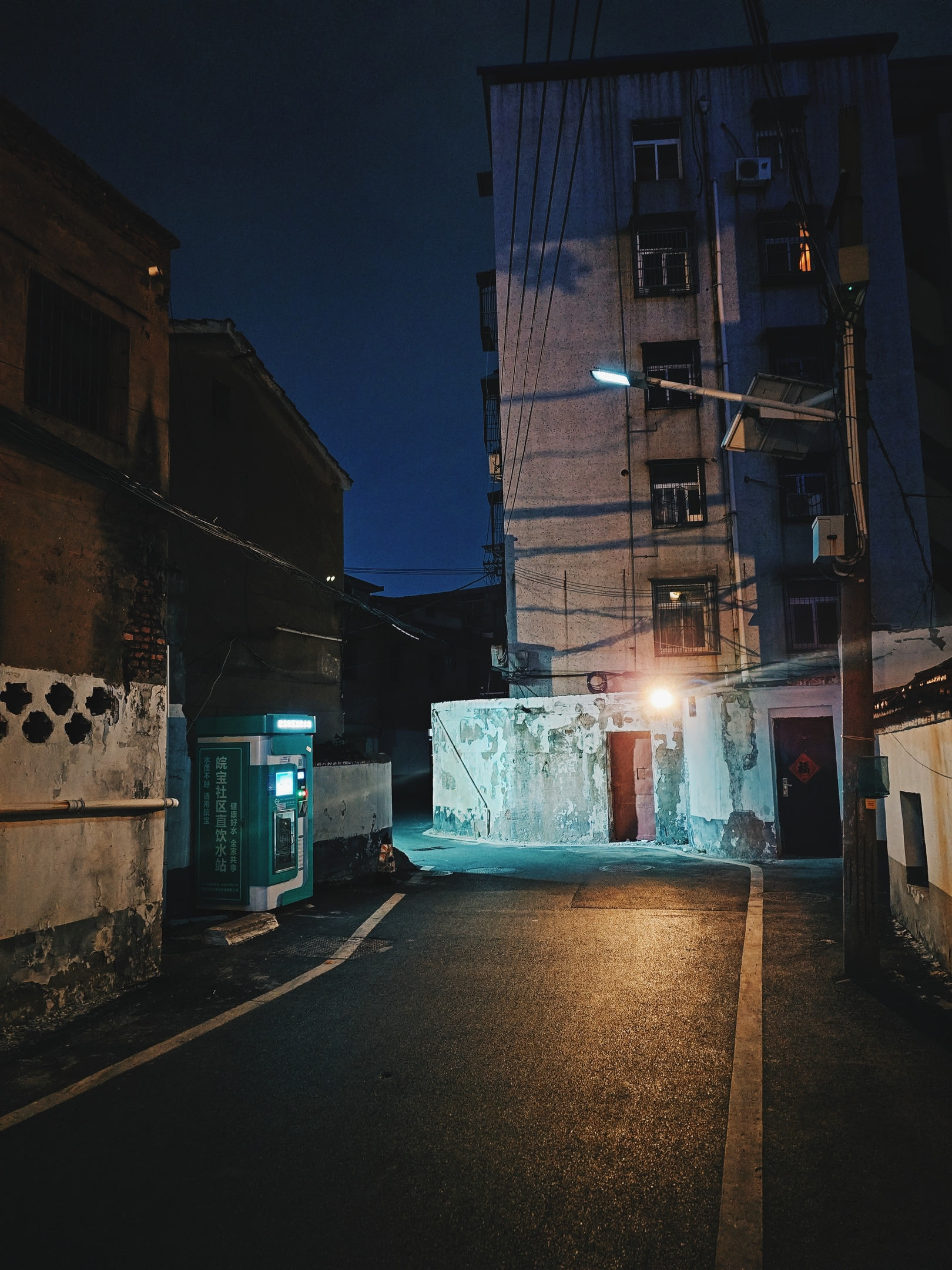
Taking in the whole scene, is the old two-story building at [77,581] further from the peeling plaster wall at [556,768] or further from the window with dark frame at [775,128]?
the window with dark frame at [775,128]

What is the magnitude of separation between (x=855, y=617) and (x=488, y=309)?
21.7 meters

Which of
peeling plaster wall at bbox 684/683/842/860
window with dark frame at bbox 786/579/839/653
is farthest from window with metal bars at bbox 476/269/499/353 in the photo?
peeling plaster wall at bbox 684/683/842/860

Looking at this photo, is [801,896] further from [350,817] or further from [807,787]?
[350,817]

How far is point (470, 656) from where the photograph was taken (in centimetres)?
4484

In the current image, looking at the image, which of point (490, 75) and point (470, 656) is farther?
point (470, 656)

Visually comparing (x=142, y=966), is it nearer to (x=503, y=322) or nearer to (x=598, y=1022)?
(x=598, y=1022)

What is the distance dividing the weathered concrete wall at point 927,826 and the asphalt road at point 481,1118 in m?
1.03

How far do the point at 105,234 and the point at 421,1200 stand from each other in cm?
851

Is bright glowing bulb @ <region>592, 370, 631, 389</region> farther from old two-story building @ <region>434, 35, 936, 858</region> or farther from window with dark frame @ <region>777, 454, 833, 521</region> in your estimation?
window with dark frame @ <region>777, 454, 833, 521</region>

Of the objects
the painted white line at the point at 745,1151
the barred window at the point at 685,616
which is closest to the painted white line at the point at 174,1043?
the painted white line at the point at 745,1151

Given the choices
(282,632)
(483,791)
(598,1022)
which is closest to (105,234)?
(598,1022)

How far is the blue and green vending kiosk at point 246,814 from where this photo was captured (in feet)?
34.2

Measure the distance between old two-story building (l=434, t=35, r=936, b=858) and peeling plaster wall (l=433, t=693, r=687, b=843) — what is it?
13 centimetres

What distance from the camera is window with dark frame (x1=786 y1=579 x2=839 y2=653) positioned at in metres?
21.3
